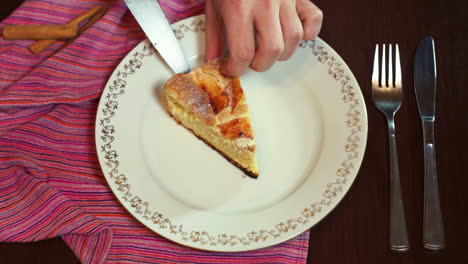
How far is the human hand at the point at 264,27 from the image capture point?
1.32m

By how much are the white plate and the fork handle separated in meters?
0.13

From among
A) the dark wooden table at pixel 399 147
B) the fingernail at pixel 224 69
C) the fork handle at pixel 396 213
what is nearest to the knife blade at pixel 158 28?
the fingernail at pixel 224 69

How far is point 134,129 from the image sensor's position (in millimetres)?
1516

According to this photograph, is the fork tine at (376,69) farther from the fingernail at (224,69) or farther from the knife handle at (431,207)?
the fingernail at (224,69)

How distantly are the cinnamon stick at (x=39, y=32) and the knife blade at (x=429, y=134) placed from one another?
1347 mm

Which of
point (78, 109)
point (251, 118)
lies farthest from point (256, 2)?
point (78, 109)

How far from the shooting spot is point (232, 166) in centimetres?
147

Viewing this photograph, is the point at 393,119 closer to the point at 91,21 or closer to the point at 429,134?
the point at 429,134

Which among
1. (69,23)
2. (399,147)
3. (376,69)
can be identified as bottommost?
(399,147)

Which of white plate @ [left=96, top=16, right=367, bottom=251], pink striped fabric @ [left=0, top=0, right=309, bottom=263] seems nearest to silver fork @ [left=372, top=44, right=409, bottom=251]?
white plate @ [left=96, top=16, right=367, bottom=251]

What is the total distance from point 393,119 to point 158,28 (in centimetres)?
92

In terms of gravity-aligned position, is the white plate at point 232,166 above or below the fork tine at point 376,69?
below

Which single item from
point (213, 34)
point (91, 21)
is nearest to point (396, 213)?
point (213, 34)

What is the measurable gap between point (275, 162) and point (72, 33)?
0.96 metres
